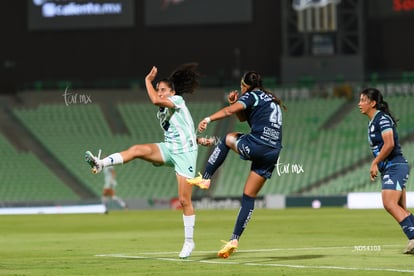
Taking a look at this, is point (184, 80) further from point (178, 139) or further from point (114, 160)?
point (114, 160)

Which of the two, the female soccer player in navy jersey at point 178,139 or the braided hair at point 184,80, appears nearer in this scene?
the female soccer player in navy jersey at point 178,139

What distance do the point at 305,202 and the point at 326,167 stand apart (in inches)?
192

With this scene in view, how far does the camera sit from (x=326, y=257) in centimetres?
1619

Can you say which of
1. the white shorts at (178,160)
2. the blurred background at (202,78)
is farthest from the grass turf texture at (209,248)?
the blurred background at (202,78)

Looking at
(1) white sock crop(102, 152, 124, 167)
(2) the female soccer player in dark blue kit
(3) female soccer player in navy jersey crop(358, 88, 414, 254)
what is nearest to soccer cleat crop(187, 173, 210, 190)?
(2) the female soccer player in dark blue kit

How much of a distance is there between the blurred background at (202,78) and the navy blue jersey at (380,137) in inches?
1159

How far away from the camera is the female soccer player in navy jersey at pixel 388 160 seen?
54.4ft

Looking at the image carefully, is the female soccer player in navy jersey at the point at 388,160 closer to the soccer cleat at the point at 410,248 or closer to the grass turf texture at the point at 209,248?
the soccer cleat at the point at 410,248

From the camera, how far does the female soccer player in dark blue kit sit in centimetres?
1612

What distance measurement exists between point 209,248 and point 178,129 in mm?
4091

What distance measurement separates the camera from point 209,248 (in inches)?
761

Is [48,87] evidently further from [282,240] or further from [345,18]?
[282,240]

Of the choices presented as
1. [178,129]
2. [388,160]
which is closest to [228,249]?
[178,129]

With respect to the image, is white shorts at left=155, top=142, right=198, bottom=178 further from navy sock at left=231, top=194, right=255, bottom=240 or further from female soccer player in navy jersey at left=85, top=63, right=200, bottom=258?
navy sock at left=231, top=194, right=255, bottom=240
